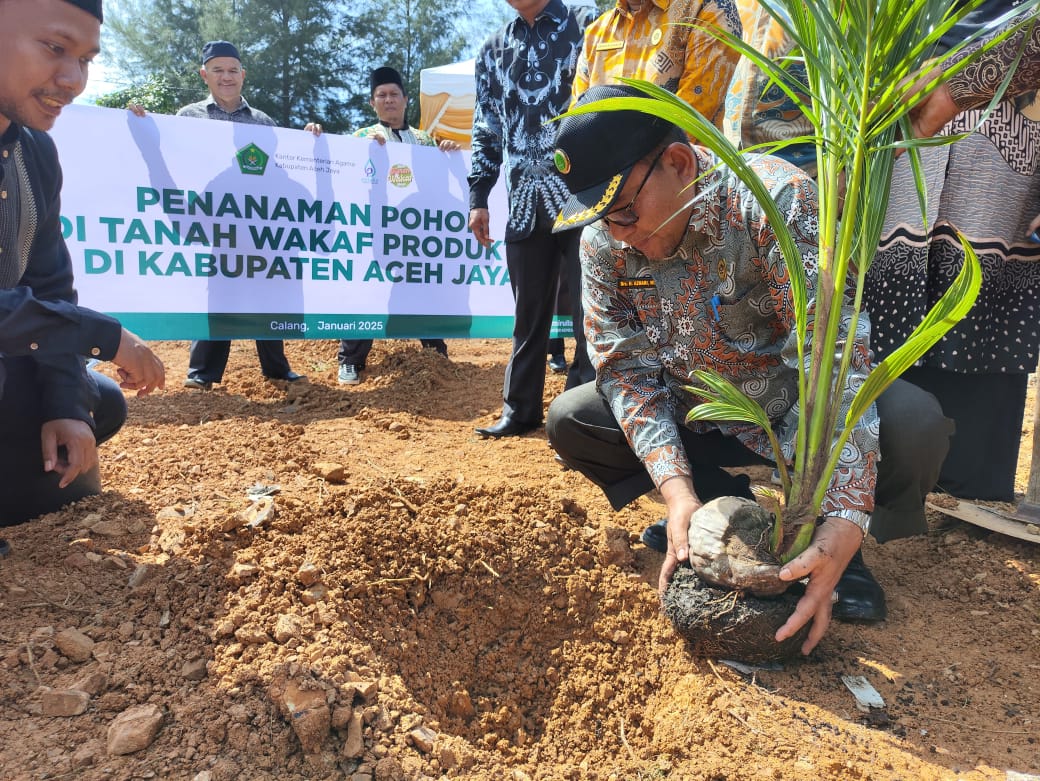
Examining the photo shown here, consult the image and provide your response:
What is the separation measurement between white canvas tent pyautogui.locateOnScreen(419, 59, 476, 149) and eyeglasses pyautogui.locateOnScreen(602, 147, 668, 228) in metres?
8.26

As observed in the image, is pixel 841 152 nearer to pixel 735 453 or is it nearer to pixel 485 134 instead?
pixel 735 453

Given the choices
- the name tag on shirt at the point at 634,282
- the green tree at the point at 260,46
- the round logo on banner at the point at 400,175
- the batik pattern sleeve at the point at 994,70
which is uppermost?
the green tree at the point at 260,46

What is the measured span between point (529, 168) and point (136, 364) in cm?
173

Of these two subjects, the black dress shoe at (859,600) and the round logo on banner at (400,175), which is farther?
the round logo on banner at (400,175)

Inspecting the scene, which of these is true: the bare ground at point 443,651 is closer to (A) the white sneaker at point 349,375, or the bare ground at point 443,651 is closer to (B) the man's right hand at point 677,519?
(B) the man's right hand at point 677,519

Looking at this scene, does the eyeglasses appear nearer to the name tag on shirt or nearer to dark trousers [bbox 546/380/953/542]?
the name tag on shirt

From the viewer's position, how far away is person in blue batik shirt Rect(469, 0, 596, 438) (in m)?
2.84

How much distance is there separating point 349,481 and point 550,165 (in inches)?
58.7

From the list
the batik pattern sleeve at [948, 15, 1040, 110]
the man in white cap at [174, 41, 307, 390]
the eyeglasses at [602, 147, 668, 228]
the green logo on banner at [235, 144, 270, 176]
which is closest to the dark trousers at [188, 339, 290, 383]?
the man in white cap at [174, 41, 307, 390]

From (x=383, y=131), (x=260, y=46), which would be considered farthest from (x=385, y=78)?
(x=260, y=46)

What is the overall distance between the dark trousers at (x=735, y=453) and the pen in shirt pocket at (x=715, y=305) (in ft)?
1.23

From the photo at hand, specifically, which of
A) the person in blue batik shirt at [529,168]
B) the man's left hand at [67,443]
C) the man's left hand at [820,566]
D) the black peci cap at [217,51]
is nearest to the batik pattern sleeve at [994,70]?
the man's left hand at [820,566]

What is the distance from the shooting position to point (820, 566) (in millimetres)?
1401

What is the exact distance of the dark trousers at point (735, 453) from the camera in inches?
65.8
